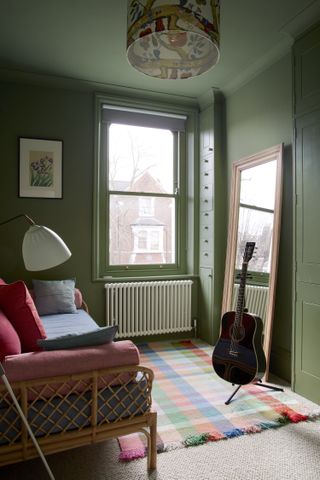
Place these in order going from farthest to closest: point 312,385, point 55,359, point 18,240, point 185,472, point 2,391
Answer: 1. point 18,240
2. point 312,385
3. point 185,472
4. point 55,359
5. point 2,391

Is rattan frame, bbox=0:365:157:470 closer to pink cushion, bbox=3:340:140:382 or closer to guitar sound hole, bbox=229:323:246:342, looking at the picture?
pink cushion, bbox=3:340:140:382

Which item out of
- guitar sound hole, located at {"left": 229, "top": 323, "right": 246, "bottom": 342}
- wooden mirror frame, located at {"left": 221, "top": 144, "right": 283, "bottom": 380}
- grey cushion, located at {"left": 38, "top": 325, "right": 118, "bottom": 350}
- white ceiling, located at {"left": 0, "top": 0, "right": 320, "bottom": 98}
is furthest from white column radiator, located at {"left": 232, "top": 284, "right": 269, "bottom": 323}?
white ceiling, located at {"left": 0, "top": 0, "right": 320, "bottom": 98}

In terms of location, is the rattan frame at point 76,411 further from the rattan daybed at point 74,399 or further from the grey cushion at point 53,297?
the grey cushion at point 53,297

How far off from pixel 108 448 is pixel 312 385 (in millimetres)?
1565

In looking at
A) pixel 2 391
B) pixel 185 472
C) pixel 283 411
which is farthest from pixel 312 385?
pixel 2 391

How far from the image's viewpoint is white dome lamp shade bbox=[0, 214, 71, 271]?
1.87 m

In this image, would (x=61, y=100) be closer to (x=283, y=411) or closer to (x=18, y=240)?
(x=18, y=240)

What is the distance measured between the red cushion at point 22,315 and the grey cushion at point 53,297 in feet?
4.49

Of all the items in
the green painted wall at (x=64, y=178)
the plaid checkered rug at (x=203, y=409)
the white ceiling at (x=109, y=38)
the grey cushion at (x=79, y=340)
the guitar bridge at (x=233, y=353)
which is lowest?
the plaid checkered rug at (x=203, y=409)

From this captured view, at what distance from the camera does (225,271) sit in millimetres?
3834

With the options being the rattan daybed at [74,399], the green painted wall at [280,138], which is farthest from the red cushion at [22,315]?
the green painted wall at [280,138]

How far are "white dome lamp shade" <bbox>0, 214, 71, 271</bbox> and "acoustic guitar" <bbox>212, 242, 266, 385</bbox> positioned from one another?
1476 mm

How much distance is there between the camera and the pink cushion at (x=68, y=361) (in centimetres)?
162

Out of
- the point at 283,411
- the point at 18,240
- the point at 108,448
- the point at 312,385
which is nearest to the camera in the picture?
the point at 108,448
